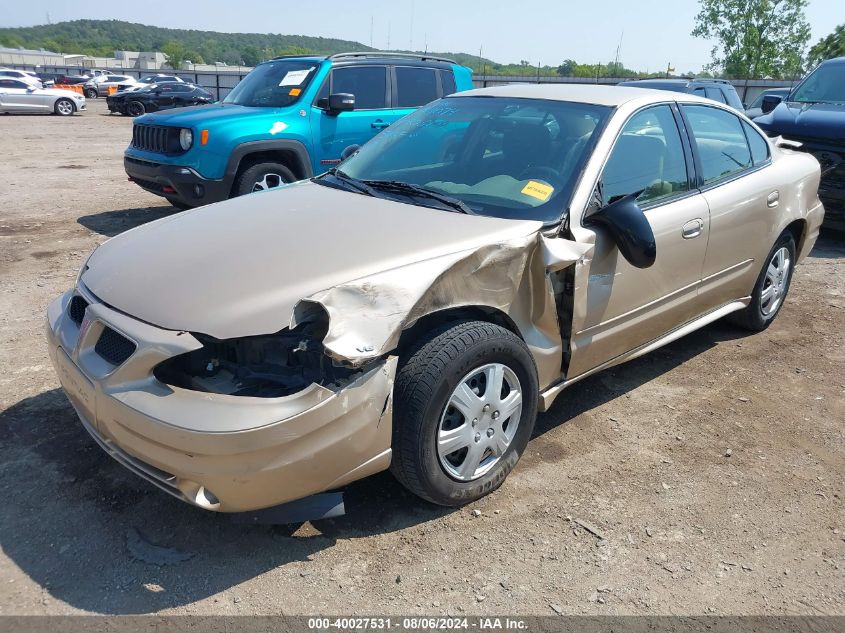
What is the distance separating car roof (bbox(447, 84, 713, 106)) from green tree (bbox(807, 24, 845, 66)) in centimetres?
5363

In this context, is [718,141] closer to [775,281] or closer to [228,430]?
[775,281]

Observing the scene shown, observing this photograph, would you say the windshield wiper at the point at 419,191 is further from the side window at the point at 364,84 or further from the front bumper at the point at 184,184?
the side window at the point at 364,84

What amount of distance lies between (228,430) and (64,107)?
2699 cm

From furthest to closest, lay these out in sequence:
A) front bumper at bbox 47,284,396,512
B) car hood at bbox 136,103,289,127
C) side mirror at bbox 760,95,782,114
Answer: side mirror at bbox 760,95,782,114, car hood at bbox 136,103,289,127, front bumper at bbox 47,284,396,512

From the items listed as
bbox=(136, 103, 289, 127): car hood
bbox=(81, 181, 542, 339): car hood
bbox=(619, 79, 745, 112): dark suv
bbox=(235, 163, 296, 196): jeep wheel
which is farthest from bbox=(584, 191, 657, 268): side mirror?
bbox=(619, 79, 745, 112): dark suv

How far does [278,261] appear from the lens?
8.84ft

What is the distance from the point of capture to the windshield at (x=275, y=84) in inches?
301

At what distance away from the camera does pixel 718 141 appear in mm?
4246

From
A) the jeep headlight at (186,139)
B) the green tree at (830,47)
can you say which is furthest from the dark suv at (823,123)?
the green tree at (830,47)

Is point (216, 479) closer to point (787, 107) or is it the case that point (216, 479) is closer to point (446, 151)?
point (446, 151)

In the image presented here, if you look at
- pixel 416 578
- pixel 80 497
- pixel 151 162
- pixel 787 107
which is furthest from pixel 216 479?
pixel 787 107

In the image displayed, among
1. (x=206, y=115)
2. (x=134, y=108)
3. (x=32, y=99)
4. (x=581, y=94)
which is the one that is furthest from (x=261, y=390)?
(x=134, y=108)

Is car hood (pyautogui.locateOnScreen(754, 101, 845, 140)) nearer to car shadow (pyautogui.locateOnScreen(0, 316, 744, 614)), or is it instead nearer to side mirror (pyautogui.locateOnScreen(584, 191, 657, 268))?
side mirror (pyautogui.locateOnScreen(584, 191, 657, 268))

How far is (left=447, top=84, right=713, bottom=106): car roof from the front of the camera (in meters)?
3.68
